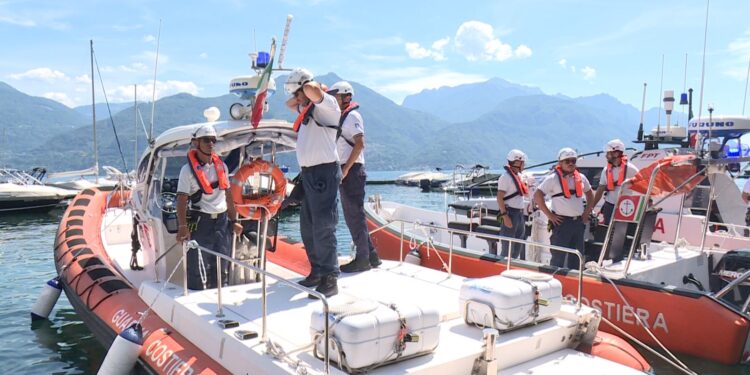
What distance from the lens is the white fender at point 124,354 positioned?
4.55m

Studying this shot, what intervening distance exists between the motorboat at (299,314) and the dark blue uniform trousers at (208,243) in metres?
0.31

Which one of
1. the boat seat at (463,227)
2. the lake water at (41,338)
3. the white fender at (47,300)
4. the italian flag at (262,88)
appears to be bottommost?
the lake water at (41,338)

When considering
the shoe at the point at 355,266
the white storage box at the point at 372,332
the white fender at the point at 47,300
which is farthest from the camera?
the white fender at the point at 47,300

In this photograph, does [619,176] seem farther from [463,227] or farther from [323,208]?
[323,208]

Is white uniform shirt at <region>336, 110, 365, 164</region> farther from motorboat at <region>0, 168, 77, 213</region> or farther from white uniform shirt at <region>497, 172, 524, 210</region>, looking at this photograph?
motorboat at <region>0, 168, 77, 213</region>

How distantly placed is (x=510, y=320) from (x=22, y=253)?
48.4ft

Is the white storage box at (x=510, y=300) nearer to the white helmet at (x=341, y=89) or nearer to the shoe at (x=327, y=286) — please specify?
the shoe at (x=327, y=286)

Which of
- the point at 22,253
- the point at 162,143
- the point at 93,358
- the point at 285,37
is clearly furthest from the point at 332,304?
the point at 22,253

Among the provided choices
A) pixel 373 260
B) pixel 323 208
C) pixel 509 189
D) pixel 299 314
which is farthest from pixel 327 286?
pixel 509 189

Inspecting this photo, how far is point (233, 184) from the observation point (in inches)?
211

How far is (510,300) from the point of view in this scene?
398 centimetres

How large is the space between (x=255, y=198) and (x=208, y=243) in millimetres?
651

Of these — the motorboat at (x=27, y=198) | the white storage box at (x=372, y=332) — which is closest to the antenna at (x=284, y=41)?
the white storage box at (x=372, y=332)

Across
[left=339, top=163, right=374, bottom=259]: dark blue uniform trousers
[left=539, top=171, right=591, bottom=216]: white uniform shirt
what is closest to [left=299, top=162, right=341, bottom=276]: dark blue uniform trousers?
[left=339, top=163, right=374, bottom=259]: dark blue uniform trousers
